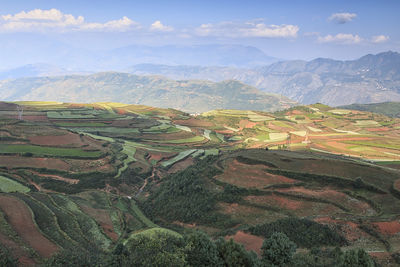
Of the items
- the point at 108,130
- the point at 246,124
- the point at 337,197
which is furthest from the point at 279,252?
the point at 246,124

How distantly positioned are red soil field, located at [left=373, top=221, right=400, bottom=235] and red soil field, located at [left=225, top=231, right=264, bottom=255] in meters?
15.2

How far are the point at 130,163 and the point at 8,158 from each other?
1160 inches

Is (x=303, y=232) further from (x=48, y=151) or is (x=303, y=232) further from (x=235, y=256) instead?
(x=48, y=151)

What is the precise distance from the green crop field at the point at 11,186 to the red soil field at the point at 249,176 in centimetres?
3751

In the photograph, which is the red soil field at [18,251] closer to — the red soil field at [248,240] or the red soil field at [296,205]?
the red soil field at [248,240]

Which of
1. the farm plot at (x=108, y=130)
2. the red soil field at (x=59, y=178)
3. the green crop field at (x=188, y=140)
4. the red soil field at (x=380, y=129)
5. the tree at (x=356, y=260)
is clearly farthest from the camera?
the red soil field at (x=380, y=129)

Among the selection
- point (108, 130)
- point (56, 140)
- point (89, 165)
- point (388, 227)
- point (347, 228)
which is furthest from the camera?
point (108, 130)

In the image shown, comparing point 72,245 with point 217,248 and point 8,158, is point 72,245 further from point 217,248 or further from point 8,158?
point 8,158

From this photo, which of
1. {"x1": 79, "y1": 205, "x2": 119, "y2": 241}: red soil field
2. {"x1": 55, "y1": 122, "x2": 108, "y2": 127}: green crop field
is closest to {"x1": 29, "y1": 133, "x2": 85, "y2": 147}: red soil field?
{"x1": 79, "y1": 205, "x2": 119, "y2": 241}: red soil field

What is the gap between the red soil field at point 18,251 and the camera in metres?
29.3

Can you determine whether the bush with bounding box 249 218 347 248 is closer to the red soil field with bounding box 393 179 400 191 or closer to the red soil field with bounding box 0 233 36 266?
the red soil field with bounding box 393 179 400 191

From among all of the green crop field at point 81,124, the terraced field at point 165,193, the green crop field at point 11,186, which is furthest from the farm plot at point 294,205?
A: the green crop field at point 81,124

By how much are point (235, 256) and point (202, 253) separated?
3.23 m

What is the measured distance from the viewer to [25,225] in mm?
38500
